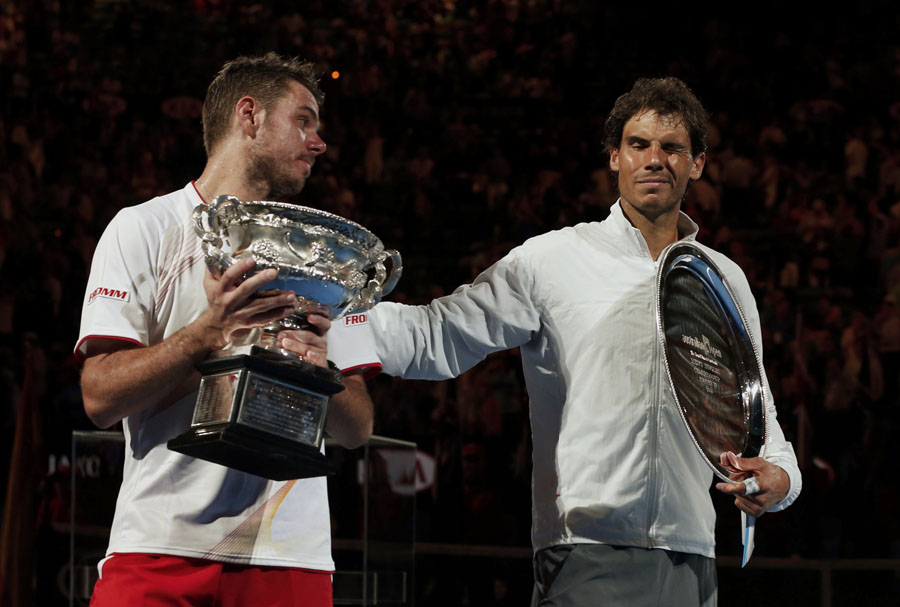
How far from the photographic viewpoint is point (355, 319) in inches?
97.6

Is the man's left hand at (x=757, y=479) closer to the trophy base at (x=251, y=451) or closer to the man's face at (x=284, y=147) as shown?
the trophy base at (x=251, y=451)

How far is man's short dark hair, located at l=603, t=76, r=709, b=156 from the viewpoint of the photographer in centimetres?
305

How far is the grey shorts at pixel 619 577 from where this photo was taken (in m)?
2.68

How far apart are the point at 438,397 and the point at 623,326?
517cm

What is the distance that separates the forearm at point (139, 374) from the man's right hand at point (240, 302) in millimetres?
35

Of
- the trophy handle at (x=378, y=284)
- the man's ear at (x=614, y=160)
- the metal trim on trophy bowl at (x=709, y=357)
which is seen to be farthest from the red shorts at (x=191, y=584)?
the man's ear at (x=614, y=160)

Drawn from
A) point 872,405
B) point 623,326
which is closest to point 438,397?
point 872,405

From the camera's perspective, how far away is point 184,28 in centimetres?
1485

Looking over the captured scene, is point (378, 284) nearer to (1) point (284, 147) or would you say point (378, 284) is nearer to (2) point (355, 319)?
(2) point (355, 319)

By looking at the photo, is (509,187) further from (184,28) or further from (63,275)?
(184,28)

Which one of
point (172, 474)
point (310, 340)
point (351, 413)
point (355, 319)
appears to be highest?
point (355, 319)

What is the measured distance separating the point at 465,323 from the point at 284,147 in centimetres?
72

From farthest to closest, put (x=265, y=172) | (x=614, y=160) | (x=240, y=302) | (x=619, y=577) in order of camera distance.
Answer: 1. (x=614, y=160)
2. (x=619, y=577)
3. (x=265, y=172)
4. (x=240, y=302)

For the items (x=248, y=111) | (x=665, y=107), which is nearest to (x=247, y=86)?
(x=248, y=111)
